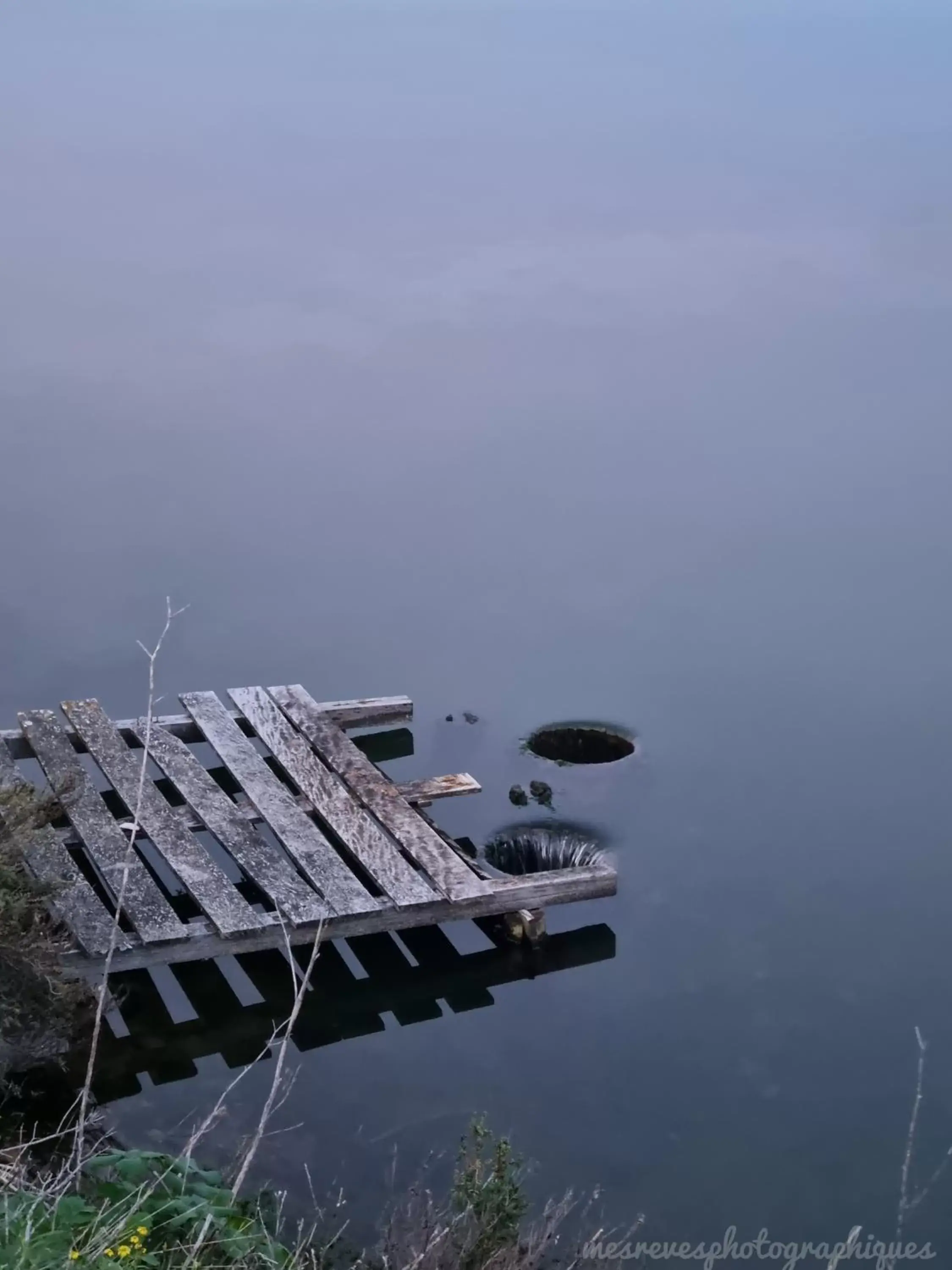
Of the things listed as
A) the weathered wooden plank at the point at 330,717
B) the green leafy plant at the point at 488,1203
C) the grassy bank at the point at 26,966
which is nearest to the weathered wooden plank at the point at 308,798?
the weathered wooden plank at the point at 330,717

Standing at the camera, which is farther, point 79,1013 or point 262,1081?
point 262,1081

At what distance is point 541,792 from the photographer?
6039 millimetres

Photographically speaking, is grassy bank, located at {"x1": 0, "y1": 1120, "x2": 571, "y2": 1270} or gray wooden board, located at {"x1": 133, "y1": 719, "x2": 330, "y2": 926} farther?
gray wooden board, located at {"x1": 133, "y1": 719, "x2": 330, "y2": 926}

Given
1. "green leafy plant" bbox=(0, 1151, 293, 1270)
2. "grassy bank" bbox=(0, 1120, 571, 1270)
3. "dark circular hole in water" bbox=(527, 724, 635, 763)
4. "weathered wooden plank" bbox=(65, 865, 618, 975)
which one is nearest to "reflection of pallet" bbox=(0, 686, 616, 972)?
"weathered wooden plank" bbox=(65, 865, 618, 975)

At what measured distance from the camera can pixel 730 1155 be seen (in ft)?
13.9

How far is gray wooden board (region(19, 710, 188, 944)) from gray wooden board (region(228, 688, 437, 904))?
77 centimetres

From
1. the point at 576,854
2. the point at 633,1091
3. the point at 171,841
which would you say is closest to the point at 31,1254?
the point at 633,1091

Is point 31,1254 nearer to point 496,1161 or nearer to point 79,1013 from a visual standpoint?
point 496,1161

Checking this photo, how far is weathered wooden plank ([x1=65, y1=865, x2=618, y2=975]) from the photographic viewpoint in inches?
179

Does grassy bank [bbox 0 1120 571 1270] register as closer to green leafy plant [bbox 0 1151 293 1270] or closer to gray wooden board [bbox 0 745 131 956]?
green leafy plant [bbox 0 1151 293 1270]

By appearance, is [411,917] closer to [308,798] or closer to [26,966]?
[308,798]

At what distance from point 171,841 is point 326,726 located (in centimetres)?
112

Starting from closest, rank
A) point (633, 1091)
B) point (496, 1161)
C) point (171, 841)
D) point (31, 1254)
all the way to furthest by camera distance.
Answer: point (31, 1254)
point (496, 1161)
point (633, 1091)
point (171, 841)

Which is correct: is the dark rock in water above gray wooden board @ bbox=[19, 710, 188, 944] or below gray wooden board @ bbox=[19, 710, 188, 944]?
below
